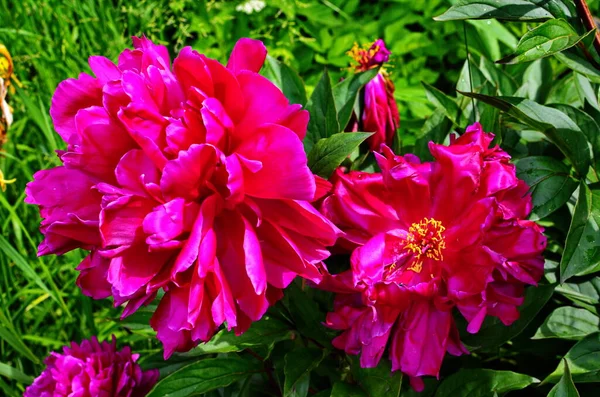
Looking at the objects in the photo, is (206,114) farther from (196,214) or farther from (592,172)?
(592,172)

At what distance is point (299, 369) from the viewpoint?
36.5 inches

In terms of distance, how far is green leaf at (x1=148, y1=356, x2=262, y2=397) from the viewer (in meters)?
0.99

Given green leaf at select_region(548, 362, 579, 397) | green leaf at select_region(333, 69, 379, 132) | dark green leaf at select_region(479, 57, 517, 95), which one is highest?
green leaf at select_region(333, 69, 379, 132)

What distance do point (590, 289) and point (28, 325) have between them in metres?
1.60

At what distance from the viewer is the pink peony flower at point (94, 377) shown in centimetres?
122

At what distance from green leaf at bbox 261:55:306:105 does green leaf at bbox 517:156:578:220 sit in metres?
0.35

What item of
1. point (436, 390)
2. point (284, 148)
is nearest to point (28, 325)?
point (436, 390)

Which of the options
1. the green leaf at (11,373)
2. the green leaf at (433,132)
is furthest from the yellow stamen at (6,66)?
the green leaf at (433,132)

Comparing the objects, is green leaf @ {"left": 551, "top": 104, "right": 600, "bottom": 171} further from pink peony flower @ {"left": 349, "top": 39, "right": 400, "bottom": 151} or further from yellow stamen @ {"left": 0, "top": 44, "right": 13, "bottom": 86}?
yellow stamen @ {"left": 0, "top": 44, "right": 13, "bottom": 86}

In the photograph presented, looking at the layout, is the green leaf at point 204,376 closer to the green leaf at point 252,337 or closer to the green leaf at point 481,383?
the green leaf at point 252,337

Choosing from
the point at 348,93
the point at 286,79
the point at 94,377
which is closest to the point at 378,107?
the point at 348,93

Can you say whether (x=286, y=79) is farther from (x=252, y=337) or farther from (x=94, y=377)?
(x=94, y=377)

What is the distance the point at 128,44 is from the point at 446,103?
60.6 inches

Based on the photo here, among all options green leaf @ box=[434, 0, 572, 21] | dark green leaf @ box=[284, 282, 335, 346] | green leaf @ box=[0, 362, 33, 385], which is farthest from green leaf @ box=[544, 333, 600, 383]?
green leaf @ box=[0, 362, 33, 385]
